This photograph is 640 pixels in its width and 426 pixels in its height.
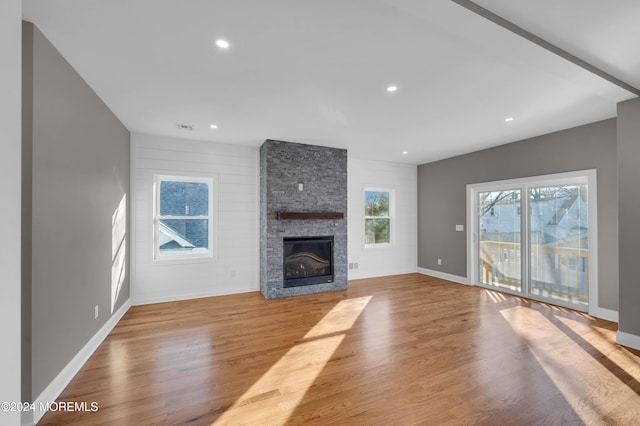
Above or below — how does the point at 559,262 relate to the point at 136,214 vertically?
below

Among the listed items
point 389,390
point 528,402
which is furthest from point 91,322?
point 528,402

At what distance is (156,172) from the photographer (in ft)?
14.5

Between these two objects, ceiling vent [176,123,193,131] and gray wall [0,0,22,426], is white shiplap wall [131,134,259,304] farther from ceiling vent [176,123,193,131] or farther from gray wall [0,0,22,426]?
gray wall [0,0,22,426]

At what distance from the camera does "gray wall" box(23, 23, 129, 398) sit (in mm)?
1893

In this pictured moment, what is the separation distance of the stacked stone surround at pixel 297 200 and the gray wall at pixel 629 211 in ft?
11.7

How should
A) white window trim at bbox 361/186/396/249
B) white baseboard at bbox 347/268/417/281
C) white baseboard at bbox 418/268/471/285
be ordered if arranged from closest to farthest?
white baseboard at bbox 418/268/471/285 → white baseboard at bbox 347/268/417/281 → white window trim at bbox 361/186/396/249

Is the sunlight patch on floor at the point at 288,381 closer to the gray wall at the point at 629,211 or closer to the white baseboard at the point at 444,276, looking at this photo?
the gray wall at the point at 629,211

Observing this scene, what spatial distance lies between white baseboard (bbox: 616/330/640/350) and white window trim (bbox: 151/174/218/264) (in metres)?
5.29

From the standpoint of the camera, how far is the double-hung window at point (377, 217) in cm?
623

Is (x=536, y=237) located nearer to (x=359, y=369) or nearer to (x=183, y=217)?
(x=359, y=369)

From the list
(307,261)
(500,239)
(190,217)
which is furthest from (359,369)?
(500,239)

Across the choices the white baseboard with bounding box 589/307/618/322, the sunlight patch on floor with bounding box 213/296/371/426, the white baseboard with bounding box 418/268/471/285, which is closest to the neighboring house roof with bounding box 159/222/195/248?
the sunlight patch on floor with bounding box 213/296/371/426

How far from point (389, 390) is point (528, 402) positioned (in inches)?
39.2

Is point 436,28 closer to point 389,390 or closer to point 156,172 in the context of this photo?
point 389,390
